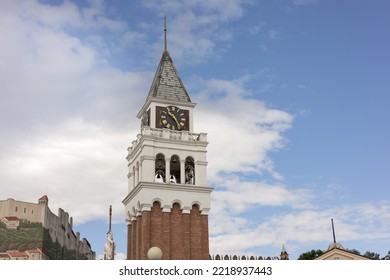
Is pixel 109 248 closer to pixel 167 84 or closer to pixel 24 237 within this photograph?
pixel 167 84

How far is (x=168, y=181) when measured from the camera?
2333 inches

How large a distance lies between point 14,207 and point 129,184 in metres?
21.0

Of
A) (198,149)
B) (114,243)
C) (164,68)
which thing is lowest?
(114,243)

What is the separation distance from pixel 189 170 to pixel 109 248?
12.7 m

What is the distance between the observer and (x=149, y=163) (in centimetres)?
5959

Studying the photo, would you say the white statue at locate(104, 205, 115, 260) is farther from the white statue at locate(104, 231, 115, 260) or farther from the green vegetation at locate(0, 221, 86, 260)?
the green vegetation at locate(0, 221, 86, 260)

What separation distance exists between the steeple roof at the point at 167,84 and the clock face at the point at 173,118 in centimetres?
125

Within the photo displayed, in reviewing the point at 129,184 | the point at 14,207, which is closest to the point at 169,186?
the point at 129,184

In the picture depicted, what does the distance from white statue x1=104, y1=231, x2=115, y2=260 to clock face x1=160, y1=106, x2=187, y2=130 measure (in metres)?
13.5

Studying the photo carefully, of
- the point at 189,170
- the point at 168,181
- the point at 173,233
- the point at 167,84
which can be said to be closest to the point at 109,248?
the point at 173,233

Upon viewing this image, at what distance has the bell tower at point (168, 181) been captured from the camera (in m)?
57.5
